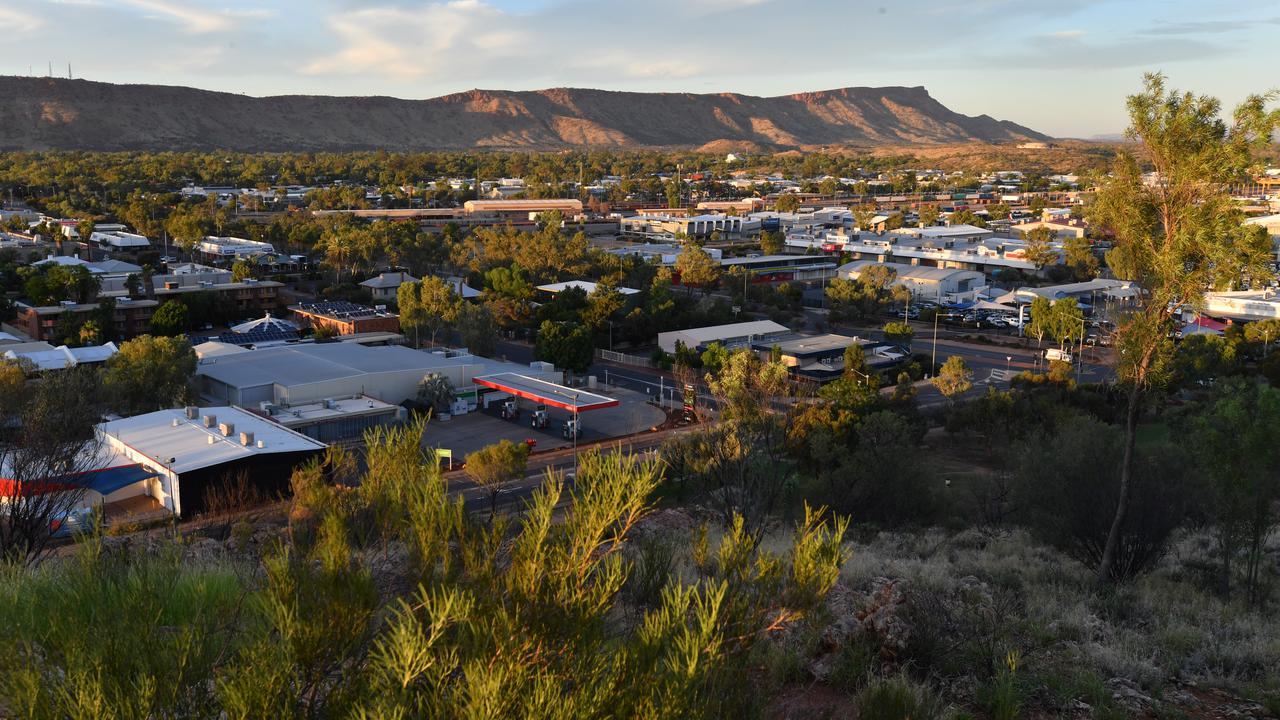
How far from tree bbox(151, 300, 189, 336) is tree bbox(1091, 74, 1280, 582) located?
4029 centimetres

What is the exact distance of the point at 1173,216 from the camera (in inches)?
460

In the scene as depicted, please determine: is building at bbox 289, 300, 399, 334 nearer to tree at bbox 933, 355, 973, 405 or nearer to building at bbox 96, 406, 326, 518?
building at bbox 96, 406, 326, 518

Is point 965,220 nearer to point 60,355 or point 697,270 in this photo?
point 697,270

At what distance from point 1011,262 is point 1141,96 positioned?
57275mm

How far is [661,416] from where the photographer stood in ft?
107

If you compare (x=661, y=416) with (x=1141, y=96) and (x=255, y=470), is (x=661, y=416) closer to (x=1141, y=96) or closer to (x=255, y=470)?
(x=255, y=470)

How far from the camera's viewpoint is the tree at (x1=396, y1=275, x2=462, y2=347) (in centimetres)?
4234

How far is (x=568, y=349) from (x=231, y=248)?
126ft

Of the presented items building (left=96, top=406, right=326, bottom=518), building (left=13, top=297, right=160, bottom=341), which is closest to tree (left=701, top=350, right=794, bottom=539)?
building (left=96, top=406, right=326, bottom=518)

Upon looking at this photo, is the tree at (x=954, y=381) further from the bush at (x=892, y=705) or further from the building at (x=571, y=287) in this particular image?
the bush at (x=892, y=705)

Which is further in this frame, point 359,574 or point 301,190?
point 301,190

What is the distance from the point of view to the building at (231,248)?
212 feet

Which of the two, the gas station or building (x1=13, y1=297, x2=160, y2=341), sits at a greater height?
building (x1=13, y1=297, x2=160, y2=341)

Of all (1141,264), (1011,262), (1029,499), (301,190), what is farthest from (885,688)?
(301,190)
